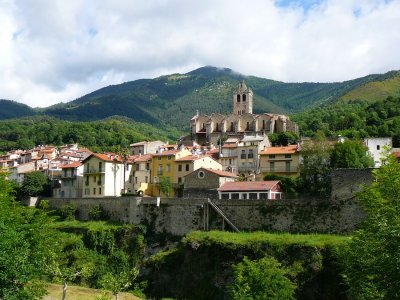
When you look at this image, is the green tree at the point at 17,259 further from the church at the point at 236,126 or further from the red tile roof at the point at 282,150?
the church at the point at 236,126

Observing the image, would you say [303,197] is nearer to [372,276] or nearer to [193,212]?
[193,212]

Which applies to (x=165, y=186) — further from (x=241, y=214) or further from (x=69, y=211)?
(x=241, y=214)

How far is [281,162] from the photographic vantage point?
2899 inches

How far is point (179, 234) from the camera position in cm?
5909

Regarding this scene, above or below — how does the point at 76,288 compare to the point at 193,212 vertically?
below

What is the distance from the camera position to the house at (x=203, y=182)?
203ft

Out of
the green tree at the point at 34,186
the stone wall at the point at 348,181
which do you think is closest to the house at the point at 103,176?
the green tree at the point at 34,186

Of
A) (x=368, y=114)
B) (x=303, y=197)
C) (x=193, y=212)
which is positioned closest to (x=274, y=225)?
(x=303, y=197)

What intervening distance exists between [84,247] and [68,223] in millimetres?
6615

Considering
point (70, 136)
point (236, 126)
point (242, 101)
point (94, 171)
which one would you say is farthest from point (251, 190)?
point (70, 136)

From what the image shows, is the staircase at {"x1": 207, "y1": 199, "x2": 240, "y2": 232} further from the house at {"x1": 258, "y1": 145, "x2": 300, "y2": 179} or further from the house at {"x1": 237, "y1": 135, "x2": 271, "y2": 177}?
the house at {"x1": 237, "y1": 135, "x2": 271, "y2": 177}

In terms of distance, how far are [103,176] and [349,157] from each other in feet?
110

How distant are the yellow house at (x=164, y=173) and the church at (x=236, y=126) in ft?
124

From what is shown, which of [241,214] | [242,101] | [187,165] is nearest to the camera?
[241,214]
